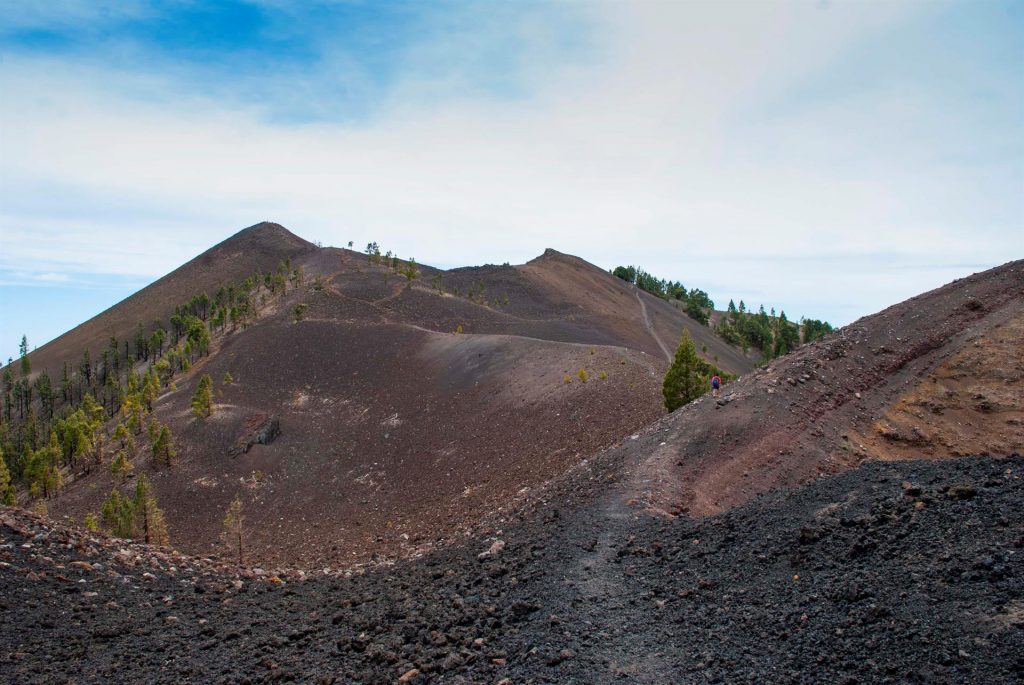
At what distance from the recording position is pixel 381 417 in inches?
1604

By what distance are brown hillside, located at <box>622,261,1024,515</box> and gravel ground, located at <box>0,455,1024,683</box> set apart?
265 cm

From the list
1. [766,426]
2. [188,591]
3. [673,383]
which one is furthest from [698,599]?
[673,383]

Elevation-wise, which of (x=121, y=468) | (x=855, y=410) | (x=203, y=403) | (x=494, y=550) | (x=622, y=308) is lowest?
(x=494, y=550)

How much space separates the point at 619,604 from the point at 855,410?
11.0 metres

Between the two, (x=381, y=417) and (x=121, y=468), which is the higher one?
(x=381, y=417)

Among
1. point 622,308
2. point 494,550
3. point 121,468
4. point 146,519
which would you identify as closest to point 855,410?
point 494,550

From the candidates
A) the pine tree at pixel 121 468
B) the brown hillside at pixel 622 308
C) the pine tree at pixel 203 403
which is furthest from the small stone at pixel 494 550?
the brown hillside at pixel 622 308

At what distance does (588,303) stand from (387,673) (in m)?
77.4

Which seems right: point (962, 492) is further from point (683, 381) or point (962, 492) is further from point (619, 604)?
point (683, 381)

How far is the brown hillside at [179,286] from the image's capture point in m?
107

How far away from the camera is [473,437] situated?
3164 centimetres

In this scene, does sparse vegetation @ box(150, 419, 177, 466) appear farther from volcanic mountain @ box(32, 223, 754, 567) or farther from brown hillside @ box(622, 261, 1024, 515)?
brown hillside @ box(622, 261, 1024, 515)

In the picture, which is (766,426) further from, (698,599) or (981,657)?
(981,657)

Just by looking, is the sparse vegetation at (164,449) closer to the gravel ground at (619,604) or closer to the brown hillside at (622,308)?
the gravel ground at (619,604)
